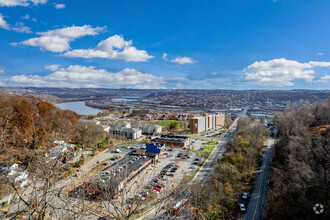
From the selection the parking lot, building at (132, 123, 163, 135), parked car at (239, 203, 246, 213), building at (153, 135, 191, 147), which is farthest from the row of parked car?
building at (132, 123, 163, 135)

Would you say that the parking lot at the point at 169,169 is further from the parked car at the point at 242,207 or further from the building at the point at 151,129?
the building at the point at 151,129

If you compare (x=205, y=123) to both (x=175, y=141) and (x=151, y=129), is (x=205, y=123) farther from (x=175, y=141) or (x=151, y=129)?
(x=175, y=141)

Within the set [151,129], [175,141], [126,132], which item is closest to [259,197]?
[175,141]

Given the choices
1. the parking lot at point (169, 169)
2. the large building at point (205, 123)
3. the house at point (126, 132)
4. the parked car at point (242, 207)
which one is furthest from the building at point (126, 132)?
the parked car at point (242, 207)

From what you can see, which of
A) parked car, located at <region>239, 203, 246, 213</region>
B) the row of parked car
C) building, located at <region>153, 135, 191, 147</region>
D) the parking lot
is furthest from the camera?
building, located at <region>153, 135, 191, 147</region>

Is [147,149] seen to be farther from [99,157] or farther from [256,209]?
[256,209]

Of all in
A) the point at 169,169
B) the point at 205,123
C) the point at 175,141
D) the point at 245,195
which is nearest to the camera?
the point at 245,195

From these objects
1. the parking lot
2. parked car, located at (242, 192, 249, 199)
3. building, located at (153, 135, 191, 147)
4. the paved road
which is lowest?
the paved road

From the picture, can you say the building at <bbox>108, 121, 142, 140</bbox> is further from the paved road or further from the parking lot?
the paved road
